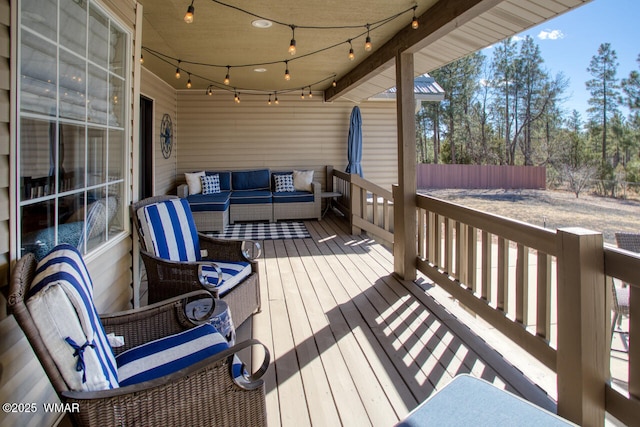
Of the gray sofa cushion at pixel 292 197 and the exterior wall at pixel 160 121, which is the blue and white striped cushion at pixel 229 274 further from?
the gray sofa cushion at pixel 292 197

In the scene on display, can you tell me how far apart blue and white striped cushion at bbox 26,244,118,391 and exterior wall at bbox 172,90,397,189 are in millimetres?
7172

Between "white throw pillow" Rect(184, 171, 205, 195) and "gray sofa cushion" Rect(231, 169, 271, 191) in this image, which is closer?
"white throw pillow" Rect(184, 171, 205, 195)

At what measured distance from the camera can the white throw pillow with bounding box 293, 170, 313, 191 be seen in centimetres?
808

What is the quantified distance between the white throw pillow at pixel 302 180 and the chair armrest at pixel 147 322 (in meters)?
6.07

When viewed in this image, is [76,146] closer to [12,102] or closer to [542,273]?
[12,102]

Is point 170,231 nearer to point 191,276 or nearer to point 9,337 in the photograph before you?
point 191,276

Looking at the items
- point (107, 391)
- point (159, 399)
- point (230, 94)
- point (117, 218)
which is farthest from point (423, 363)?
point (230, 94)

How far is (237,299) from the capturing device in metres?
2.81

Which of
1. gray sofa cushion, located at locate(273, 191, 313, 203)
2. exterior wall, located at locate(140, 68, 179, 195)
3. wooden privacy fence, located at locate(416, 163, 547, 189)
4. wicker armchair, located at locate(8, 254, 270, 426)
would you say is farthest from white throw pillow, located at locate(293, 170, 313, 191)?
wooden privacy fence, located at locate(416, 163, 547, 189)

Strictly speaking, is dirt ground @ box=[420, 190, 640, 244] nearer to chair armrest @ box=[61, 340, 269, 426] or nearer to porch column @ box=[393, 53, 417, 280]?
porch column @ box=[393, 53, 417, 280]

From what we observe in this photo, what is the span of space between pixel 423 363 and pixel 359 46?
3.88 meters

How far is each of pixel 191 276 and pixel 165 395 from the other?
1.35m

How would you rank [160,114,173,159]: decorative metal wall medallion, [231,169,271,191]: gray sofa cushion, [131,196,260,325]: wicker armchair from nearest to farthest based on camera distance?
[131,196,260,325]: wicker armchair → [160,114,173,159]: decorative metal wall medallion → [231,169,271,191]: gray sofa cushion

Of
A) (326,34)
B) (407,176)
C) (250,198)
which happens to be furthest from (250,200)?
(407,176)
